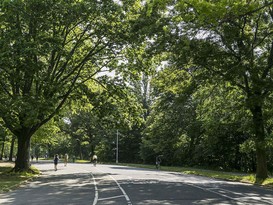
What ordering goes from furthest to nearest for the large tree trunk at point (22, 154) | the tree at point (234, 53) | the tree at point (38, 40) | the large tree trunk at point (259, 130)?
1. the large tree trunk at point (22, 154)
2. the large tree trunk at point (259, 130)
3. the tree at point (38, 40)
4. the tree at point (234, 53)

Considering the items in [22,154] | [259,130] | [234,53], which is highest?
[234,53]

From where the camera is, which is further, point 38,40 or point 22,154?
point 22,154

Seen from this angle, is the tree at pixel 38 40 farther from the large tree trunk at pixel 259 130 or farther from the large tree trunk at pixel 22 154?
the large tree trunk at pixel 259 130

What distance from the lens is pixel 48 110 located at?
22656mm

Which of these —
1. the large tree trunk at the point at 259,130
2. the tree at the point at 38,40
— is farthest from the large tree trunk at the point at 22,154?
the large tree trunk at the point at 259,130

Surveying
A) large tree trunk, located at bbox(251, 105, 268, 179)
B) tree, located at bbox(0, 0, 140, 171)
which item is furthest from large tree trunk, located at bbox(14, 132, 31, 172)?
large tree trunk, located at bbox(251, 105, 268, 179)

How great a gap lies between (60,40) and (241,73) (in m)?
10.7

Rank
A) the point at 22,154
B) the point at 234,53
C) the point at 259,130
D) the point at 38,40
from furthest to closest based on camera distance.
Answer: the point at 22,154
the point at 259,130
the point at 234,53
the point at 38,40

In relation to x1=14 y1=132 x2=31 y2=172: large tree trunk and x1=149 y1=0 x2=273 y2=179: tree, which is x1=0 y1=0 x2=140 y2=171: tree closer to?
x1=14 y1=132 x2=31 y2=172: large tree trunk

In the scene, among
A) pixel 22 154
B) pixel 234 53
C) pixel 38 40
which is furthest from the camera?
pixel 22 154

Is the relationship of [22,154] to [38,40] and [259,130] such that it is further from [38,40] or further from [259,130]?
[259,130]

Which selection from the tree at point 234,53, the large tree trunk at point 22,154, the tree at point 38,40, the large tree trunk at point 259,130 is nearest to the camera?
the tree at point 234,53

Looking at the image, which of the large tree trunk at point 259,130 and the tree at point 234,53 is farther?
the large tree trunk at point 259,130

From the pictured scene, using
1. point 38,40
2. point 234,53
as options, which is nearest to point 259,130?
point 234,53
